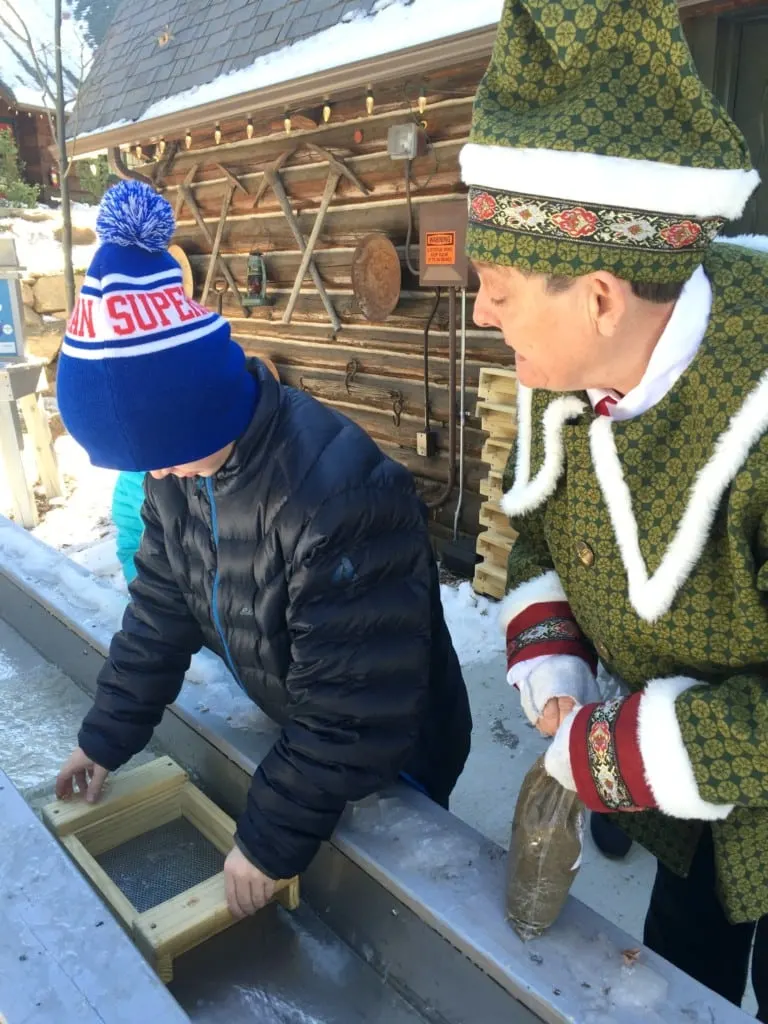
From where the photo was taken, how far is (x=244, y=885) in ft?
4.32

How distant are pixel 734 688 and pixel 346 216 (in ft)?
17.2

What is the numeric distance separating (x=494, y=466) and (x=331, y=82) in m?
2.39

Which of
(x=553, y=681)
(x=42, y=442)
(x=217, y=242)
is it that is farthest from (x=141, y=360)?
(x=42, y=442)

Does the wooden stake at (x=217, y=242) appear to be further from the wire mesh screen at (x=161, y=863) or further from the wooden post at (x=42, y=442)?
the wire mesh screen at (x=161, y=863)

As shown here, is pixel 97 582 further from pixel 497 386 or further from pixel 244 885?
pixel 497 386

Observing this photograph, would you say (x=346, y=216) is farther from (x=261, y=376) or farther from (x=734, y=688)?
(x=734, y=688)

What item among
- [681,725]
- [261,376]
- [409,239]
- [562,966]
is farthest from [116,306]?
[409,239]

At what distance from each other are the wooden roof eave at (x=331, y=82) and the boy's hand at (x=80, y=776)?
2548 mm

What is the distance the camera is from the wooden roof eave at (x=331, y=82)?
12.0 feet

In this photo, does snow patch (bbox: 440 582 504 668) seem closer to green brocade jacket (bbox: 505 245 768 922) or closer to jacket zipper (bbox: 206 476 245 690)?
jacket zipper (bbox: 206 476 245 690)

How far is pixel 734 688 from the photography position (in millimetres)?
1028

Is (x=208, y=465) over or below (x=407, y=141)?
below

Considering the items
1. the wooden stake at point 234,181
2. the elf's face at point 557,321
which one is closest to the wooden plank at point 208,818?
the elf's face at point 557,321

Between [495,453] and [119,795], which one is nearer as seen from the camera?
[119,795]
